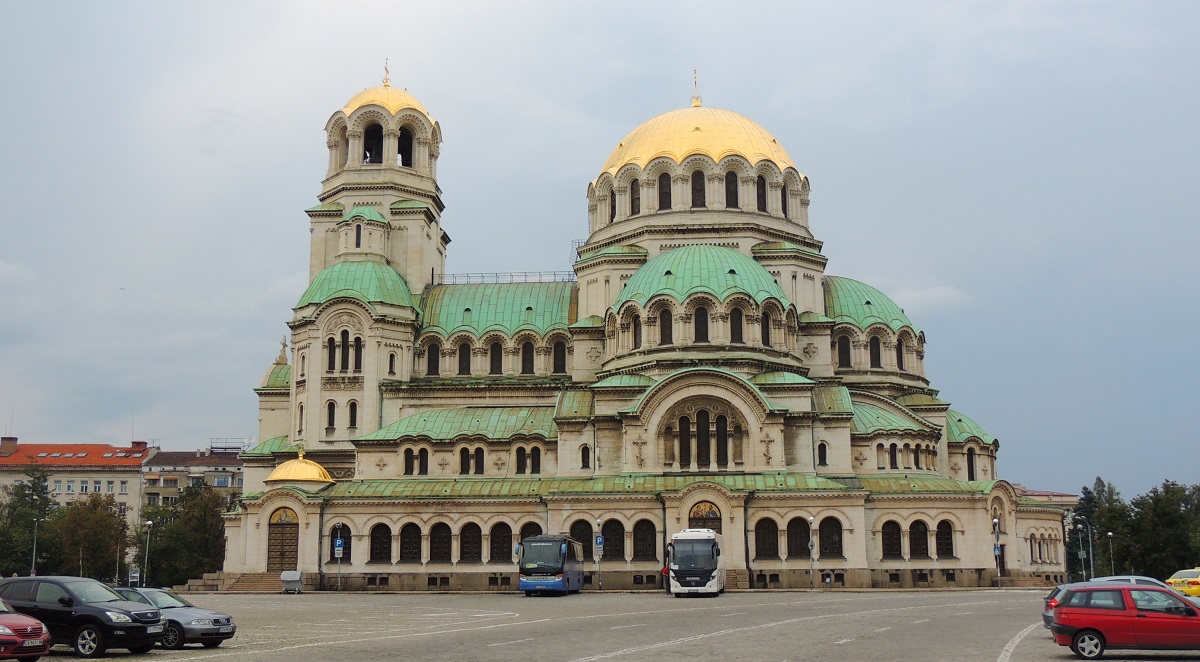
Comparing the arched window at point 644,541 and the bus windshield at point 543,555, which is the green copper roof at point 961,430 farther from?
the bus windshield at point 543,555

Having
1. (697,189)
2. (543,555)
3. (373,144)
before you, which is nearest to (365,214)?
(373,144)

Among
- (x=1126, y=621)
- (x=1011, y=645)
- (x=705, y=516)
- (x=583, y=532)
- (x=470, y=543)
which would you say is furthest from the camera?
(x=470, y=543)

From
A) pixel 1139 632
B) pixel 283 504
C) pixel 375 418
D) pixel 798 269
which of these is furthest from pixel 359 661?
pixel 798 269

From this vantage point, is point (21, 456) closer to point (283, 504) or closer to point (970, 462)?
point (283, 504)

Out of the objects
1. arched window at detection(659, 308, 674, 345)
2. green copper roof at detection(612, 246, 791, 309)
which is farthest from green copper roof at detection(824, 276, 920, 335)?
arched window at detection(659, 308, 674, 345)

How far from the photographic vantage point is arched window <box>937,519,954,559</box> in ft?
189

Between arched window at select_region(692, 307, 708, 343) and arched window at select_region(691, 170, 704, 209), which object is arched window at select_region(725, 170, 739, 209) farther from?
arched window at select_region(692, 307, 708, 343)

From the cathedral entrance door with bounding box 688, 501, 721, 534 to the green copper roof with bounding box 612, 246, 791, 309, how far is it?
1115 cm

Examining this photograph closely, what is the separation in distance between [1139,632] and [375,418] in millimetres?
49711

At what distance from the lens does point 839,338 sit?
227ft

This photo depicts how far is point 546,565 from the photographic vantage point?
162 ft

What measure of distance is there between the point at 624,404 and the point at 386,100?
26.3 metres

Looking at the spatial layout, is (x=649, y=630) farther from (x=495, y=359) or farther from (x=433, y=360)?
(x=433, y=360)

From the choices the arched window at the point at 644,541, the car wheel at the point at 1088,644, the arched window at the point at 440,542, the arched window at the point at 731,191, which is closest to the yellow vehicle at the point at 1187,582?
the car wheel at the point at 1088,644
